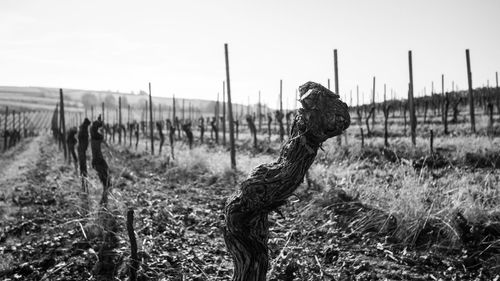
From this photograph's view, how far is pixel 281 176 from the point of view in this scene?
2.48 m

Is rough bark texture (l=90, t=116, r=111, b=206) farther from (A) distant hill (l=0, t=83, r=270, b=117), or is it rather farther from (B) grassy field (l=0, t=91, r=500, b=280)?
(A) distant hill (l=0, t=83, r=270, b=117)

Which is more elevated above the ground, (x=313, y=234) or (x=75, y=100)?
(x=75, y=100)

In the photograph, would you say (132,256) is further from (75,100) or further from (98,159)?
(75,100)

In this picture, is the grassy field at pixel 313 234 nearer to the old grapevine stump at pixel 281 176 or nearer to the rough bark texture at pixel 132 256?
the rough bark texture at pixel 132 256

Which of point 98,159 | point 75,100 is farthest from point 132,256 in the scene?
point 75,100

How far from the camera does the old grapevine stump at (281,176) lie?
243 centimetres

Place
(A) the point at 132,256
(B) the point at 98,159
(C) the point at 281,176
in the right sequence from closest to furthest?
(C) the point at 281,176 → (A) the point at 132,256 → (B) the point at 98,159

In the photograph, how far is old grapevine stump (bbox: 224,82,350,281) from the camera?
2434mm

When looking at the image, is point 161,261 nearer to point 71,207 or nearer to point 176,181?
point 71,207

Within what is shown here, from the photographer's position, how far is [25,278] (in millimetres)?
4711

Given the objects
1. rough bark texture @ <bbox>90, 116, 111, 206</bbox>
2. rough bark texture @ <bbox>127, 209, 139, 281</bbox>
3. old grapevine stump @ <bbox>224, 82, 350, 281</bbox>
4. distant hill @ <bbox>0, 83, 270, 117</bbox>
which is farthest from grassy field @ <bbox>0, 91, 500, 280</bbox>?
distant hill @ <bbox>0, 83, 270, 117</bbox>

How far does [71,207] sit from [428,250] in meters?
7.24

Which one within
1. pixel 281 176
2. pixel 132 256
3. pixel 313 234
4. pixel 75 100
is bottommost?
pixel 313 234

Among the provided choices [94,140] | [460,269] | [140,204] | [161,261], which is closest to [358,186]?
[460,269]
